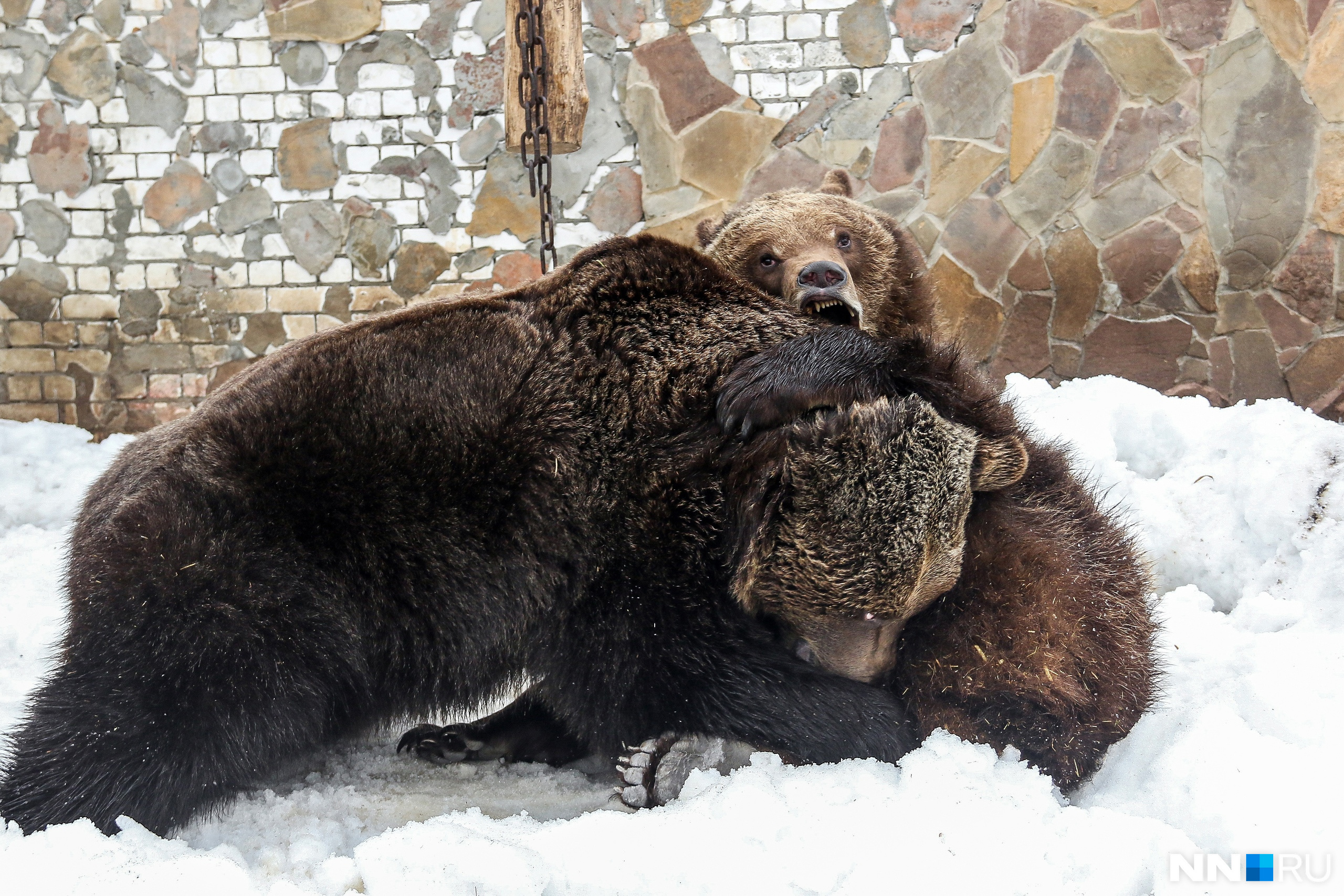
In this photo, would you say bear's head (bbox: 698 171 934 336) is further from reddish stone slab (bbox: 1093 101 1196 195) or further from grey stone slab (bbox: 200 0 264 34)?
grey stone slab (bbox: 200 0 264 34)

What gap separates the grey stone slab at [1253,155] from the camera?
7219 millimetres

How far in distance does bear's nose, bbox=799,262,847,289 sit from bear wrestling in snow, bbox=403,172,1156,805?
2.67 feet

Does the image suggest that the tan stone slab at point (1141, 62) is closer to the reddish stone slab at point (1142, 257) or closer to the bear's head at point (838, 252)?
the reddish stone slab at point (1142, 257)

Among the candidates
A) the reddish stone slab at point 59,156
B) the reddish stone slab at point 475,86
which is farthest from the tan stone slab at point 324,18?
the reddish stone slab at point 59,156

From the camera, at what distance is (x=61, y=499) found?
229 inches

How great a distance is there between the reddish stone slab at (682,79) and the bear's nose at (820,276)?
187 inches

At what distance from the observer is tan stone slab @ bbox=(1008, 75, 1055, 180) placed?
298 inches

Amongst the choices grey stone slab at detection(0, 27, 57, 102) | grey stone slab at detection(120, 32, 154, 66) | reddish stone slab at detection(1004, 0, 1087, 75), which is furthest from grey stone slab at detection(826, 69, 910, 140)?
grey stone slab at detection(0, 27, 57, 102)

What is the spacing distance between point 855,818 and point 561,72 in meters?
2.71

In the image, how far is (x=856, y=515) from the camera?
221 centimetres

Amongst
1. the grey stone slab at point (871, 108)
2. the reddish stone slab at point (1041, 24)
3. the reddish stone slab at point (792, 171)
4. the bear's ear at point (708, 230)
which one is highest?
the reddish stone slab at point (1041, 24)

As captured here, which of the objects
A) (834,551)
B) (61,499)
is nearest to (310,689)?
(834,551)

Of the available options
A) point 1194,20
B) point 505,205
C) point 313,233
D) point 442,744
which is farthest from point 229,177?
point 1194,20

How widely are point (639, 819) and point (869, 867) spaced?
1.57 feet
